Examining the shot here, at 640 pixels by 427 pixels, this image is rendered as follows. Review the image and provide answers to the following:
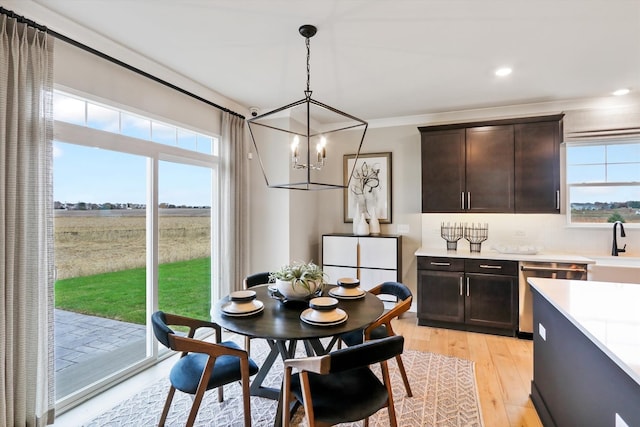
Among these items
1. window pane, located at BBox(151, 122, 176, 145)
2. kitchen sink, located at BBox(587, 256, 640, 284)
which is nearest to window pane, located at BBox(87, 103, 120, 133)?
window pane, located at BBox(151, 122, 176, 145)

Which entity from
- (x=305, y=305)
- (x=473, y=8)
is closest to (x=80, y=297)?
(x=305, y=305)

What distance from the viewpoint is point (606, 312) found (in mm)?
1741

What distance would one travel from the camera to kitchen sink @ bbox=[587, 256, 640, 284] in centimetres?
339

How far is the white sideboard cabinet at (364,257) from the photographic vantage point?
4.29 metres

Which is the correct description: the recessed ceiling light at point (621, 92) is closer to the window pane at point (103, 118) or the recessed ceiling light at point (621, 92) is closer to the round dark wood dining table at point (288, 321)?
the round dark wood dining table at point (288, 321)

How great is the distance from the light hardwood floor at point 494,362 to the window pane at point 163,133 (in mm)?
3257

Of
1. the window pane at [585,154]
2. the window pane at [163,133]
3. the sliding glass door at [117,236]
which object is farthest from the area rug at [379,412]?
the window pane at [585,154]

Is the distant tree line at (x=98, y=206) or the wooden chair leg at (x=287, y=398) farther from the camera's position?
the distant tree line at (x=98, y=206)

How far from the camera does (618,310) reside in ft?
5.83

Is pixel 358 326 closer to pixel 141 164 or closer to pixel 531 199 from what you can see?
pixel 141 164

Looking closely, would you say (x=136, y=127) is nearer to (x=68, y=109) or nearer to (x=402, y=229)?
(x=68, y=109)

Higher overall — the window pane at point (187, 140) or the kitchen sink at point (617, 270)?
the window pane at point (187, 140)

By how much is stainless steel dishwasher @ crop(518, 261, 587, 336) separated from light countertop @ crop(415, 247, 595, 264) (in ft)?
0.18

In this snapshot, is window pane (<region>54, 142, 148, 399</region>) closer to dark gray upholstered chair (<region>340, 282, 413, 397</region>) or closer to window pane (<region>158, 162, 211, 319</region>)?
window pane (<region>158, 162, 211, 319</region>)
